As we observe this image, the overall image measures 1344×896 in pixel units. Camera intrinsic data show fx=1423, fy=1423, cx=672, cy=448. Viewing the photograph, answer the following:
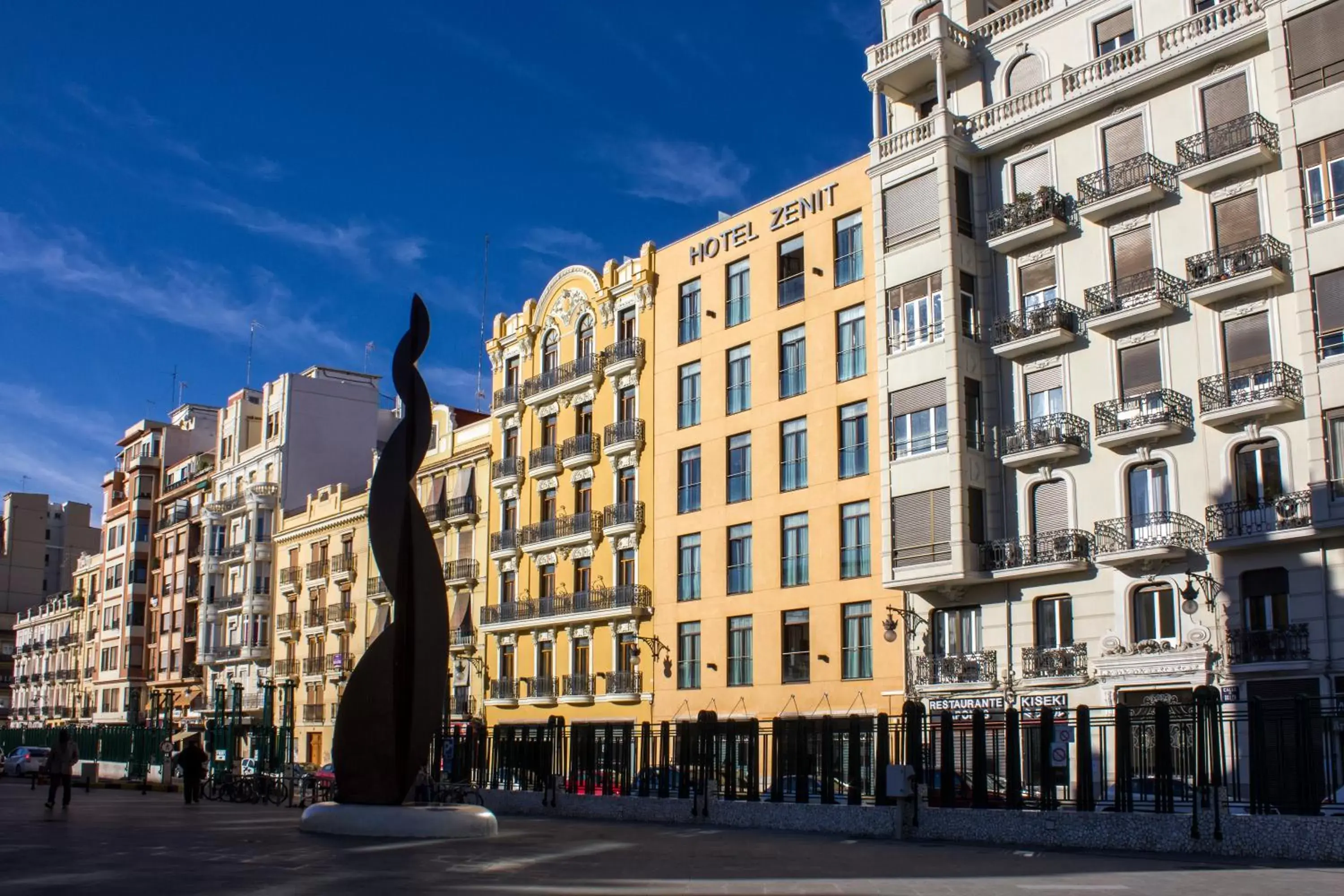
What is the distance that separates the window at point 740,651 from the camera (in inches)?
1769

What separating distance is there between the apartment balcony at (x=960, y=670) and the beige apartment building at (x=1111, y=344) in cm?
7

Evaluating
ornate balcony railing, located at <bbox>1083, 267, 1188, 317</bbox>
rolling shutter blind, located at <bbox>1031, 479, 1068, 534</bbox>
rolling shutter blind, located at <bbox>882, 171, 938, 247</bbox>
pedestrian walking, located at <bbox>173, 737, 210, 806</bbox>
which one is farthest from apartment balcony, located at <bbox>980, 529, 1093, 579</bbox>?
pedestrian walking, located at <bbox>173, 737, 210, 806</bbox>

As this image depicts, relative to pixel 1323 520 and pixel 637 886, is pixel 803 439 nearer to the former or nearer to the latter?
pixel 1323 520

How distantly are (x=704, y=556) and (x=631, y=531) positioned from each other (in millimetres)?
3987

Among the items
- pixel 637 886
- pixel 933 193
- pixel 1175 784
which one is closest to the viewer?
pixel 637 886

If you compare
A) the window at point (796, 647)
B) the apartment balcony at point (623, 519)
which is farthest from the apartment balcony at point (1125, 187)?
the apartment balcony at point (623, 519)

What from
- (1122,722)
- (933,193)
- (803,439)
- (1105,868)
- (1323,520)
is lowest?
(1105,868)

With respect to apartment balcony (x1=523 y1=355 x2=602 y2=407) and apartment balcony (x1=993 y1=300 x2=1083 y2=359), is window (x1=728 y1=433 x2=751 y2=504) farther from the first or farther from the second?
apartment balcony (x1=993 y1=300 x2=1083 y2=359)

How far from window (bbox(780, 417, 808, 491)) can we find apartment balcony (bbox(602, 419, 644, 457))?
7.08 m

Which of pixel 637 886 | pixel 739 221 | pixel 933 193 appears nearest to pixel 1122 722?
pixel 637 886

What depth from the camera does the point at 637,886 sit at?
14.4 meters

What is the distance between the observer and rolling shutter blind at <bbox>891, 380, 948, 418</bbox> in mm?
37688

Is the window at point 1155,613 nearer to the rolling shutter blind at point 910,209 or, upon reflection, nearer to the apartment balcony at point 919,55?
the rolling shutter blind at point 910,209

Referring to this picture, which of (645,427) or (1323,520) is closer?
(1323,520)
